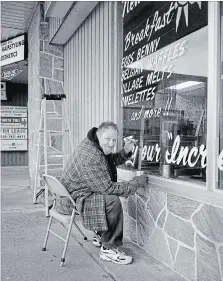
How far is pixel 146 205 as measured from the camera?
3.08 meters

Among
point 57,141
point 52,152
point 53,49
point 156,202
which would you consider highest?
point 53,49

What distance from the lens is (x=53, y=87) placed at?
227 inches

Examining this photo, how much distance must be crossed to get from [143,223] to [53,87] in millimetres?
3391

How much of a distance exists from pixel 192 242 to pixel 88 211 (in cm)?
86

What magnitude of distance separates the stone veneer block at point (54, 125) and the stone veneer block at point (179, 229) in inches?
131

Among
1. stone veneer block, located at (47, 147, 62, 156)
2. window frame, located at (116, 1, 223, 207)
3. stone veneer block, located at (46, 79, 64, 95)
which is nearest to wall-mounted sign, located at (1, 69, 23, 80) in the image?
stone veneer block, located at (46, 79, 64, 95)

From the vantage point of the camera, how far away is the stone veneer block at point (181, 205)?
2.43 m

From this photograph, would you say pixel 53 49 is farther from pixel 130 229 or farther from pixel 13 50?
pixel 130 229

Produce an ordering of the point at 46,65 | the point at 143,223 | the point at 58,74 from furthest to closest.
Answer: the point at 58,74, the point at 46,65, the point at 143,223

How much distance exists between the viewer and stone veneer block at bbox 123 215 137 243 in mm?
3307

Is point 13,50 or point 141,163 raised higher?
point 13,50

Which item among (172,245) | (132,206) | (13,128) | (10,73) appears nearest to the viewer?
(172,245)

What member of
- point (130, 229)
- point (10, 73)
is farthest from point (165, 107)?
point (10, 73)

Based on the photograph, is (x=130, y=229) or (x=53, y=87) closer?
(x=130, y=229)
